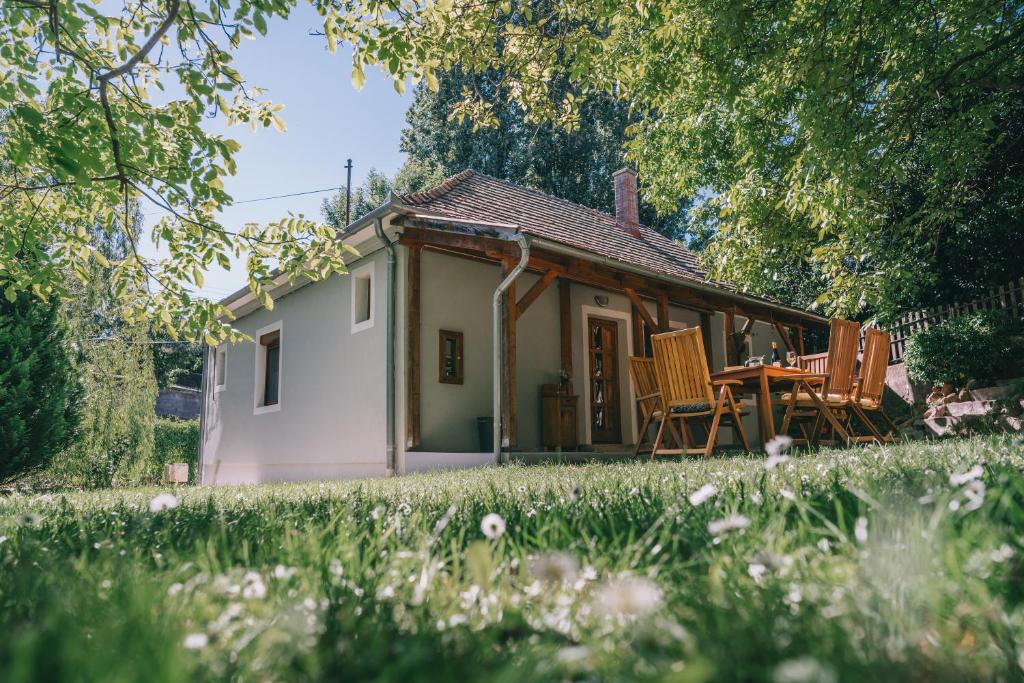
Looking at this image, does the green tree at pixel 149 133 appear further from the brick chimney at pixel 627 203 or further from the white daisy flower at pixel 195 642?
the brick chimney at pixel 627 203

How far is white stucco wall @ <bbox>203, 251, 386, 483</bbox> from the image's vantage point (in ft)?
30.0

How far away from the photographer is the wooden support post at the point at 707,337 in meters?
12.3

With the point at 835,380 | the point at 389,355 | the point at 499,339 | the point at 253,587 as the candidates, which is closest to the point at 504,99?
the point at 499,339

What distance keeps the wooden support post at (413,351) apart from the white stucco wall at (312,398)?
536 mm

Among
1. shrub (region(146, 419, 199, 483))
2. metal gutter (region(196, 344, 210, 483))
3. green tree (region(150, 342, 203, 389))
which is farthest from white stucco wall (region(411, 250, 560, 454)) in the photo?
green tree (region(150, 342, 203, 389))

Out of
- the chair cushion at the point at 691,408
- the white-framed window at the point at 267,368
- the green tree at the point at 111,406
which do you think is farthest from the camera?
the green tree at the point at 111,406

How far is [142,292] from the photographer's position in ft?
16.6

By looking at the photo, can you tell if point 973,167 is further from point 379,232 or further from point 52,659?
point 52,659

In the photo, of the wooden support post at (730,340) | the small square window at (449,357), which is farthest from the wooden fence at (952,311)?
the small square window at (449,357)

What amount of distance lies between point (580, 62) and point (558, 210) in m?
8.24

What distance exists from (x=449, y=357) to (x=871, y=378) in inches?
193

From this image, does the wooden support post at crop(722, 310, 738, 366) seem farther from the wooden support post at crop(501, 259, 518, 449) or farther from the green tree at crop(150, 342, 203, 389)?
the green tree at crop(150, 342, 203, 389)

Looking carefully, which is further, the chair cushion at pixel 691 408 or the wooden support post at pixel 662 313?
the wooden support post at pixel 662 313

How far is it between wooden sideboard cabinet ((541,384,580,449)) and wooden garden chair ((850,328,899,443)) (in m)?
3.41
